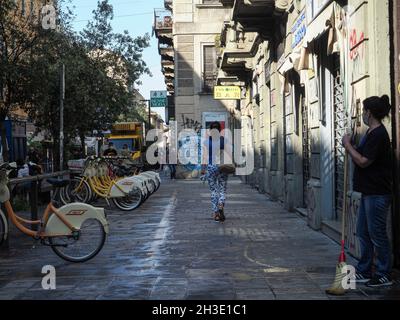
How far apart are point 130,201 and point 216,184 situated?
3047 millimetres

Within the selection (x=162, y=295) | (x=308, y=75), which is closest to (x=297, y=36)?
(x=308, y=75)

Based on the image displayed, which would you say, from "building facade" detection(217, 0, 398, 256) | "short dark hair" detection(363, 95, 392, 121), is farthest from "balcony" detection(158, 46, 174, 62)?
"short dark hair" detection(363, 95, 392, 121)

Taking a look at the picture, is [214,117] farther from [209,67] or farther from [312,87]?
[312,87]

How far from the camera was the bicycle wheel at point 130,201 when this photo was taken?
14734mm

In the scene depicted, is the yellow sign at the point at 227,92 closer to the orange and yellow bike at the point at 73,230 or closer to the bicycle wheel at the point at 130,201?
the bicycle wheel at the point at 130,201

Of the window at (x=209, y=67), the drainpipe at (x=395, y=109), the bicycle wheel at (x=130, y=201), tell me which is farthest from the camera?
the window at (x=209, y=67)

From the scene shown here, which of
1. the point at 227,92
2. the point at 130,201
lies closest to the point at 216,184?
the point at 130,201

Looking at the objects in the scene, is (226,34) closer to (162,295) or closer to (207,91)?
(207,91)

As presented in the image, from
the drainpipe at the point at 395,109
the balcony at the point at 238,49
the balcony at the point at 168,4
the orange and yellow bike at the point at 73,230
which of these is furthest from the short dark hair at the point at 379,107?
the balcony at the point at 168,4

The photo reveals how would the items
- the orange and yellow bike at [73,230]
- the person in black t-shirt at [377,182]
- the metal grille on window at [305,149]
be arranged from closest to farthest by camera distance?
1. the person in black t-shirt at [377,182]
2. the orange and yellow bike at [73,230]
3. the metal grille on window at [305,149]

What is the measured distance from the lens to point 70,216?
7.95 m

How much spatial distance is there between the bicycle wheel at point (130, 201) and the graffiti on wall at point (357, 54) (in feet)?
25.6

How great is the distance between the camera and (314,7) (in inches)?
399

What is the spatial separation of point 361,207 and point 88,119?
16.1 meters
